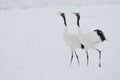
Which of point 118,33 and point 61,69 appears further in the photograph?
point 118,33

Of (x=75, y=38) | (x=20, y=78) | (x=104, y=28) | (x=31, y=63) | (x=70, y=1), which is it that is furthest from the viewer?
(x=70, y=1)

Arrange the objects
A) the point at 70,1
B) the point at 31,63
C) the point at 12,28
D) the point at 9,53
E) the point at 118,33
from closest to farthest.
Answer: the point at 31,63 < the point at 9,53 < the point at 118,33 < the point at 12,28 < the point at 70,1

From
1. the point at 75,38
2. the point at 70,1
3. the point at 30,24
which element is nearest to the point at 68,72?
the point at 75,38

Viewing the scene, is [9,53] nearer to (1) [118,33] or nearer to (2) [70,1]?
(1) [118,33]

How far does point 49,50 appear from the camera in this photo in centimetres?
1133

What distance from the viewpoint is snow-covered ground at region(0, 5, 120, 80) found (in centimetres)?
820

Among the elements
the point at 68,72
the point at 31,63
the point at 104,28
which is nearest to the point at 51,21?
the point at 104,28

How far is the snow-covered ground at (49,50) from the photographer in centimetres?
820

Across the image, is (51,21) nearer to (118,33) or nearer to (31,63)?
(118,33)

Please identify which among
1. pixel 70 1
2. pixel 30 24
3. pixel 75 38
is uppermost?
pixel 75 38

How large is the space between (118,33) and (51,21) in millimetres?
6465

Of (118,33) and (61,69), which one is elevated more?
(61,69)

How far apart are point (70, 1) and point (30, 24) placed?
9.63 meters

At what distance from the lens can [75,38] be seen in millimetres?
8836
